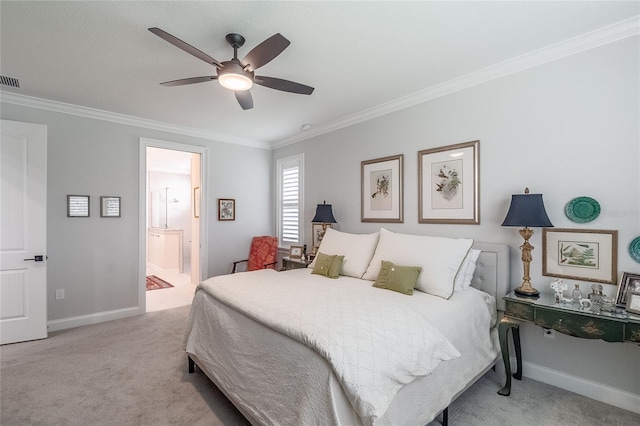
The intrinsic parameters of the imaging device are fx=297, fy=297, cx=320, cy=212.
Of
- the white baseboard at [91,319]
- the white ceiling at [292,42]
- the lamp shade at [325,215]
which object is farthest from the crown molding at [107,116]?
the white baseboard at [91,319]

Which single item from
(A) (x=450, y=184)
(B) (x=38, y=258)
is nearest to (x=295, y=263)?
(A) (x=450, y=184)

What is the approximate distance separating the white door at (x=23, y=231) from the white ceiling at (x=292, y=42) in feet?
1.91

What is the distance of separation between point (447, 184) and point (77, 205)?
14.8 ft

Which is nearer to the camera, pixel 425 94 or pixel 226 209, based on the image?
pixel 425 94

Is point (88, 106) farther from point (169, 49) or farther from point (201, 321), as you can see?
point (201, 321)

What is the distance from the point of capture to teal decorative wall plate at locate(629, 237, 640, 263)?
6.86 ft

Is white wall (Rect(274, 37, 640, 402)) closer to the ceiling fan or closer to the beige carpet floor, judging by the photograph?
the beige carpet floor

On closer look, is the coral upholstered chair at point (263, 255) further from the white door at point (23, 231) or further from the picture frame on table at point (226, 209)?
the white door at point (23, 231)

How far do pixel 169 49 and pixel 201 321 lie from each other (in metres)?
2.28

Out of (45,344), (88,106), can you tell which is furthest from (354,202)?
(45,344)

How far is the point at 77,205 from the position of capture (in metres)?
3.80

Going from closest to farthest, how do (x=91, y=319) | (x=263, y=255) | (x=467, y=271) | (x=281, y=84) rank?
1. (x=281, y=84)
2. (x=467, y=271)
3. (x=91, y=319)
4. (x=263, y=255)

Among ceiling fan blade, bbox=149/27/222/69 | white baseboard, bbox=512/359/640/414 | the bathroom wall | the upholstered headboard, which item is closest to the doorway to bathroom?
the bathroom wall

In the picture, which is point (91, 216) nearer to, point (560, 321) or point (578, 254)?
point (560, 321)
